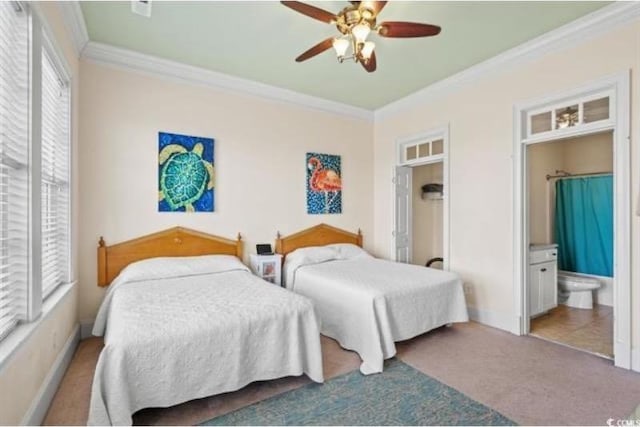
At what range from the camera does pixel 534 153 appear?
171 inches

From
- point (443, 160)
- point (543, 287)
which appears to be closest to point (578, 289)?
point (543, 287)

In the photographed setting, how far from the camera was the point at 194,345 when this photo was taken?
182cm

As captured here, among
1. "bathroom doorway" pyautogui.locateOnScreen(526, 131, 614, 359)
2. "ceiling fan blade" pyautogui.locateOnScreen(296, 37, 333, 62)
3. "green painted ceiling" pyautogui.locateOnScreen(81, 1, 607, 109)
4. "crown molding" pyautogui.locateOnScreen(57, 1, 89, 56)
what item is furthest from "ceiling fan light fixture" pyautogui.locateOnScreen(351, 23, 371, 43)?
"bathroom doorway" pyautogui.locateOnScreen(526, 131, 614, 359)

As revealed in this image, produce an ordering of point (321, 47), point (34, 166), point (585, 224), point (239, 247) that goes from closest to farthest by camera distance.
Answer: point (34, 166) < point (321, 47) < point (239, 247) < point (585, 224)

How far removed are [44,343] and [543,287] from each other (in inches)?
183

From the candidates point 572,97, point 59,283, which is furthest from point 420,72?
point 59,283

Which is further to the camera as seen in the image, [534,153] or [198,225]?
[534,153]

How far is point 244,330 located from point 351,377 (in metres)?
0.94

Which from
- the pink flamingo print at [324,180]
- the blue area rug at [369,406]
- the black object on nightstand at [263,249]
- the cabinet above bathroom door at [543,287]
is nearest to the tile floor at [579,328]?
the cabinet above bathroom door at [543,287]

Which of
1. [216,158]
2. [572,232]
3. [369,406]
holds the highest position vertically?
[216,158]

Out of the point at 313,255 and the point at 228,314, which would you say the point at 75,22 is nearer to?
the point at 228,314

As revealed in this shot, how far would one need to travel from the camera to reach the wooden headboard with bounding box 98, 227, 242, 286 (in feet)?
10.2

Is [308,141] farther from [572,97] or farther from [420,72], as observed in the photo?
[572,97]

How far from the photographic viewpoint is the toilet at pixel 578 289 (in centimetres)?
397
